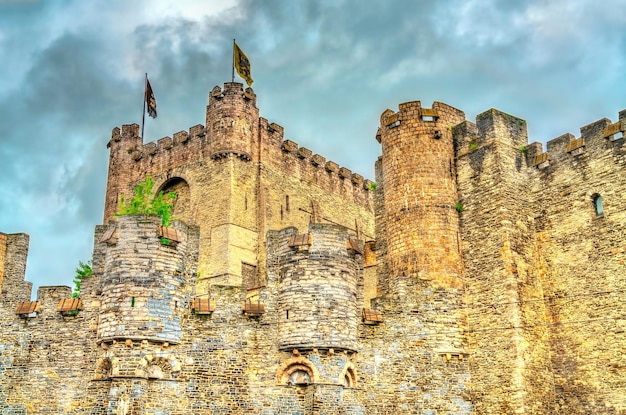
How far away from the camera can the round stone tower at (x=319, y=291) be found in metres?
20.6

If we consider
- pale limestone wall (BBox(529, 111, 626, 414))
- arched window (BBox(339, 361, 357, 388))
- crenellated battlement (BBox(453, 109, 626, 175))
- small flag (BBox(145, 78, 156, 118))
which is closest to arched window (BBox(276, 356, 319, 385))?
arched window (BBox(339, 361, 357, 388))

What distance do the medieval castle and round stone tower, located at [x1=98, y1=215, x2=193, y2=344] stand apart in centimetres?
5

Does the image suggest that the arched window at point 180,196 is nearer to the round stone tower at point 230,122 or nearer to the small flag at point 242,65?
the round stone tower at point 230,122

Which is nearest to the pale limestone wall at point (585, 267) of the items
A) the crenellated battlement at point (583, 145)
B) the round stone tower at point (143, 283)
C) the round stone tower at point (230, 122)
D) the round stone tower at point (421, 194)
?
the crenellated battlement at point (583, 145)

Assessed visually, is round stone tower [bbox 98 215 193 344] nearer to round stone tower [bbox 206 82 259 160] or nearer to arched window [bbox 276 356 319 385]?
arched window [bbox 276 356 319 385]

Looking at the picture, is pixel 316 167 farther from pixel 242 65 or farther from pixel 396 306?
pixel 396 306

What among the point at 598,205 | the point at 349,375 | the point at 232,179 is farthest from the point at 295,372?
the point at 232,179

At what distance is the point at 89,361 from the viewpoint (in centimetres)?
2127

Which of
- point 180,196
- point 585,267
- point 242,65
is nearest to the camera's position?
point 585,267

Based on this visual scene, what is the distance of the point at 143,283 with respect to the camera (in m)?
20.2

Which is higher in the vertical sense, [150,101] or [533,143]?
[150,101]

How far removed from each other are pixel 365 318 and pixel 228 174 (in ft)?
50.8

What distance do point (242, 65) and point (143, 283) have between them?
21.8m

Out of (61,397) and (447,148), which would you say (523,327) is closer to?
(447,148)
